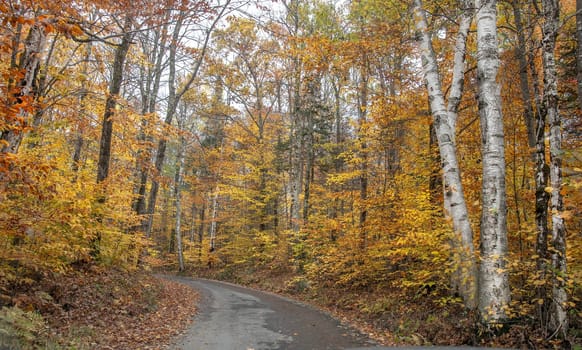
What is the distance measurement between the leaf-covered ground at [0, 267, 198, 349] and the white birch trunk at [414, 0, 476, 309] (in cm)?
613

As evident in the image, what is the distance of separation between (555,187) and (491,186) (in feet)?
3.68

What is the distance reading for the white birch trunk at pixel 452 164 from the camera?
6.84 m

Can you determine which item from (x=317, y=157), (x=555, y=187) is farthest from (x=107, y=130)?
(x=317, y=157)

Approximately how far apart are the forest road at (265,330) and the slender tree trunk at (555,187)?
3.29m

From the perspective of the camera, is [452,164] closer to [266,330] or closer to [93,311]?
[266,330]

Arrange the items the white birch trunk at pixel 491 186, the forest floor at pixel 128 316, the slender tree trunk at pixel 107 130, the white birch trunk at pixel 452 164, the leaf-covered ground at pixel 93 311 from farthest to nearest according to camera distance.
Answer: the slender tree trunk at pixel 107 130, the white birch trunk at pixel 452 164, the leaf-covered ground at pixel 93 311, the white birch trunk at pixel 491 186, the forest floor at pixel 128 316

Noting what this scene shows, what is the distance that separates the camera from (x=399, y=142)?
12.6 metres

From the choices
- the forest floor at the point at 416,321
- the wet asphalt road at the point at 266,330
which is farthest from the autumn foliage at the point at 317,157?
the wet asphalt road at the point at 266,330

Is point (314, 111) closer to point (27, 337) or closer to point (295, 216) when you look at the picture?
point (295, 216)

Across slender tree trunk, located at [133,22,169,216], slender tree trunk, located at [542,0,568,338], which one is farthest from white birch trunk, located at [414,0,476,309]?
slender tree trunk, located at [133,22,169,216]

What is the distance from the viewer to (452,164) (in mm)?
7328

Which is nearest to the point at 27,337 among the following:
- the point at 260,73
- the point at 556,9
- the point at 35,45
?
the point at 35,45

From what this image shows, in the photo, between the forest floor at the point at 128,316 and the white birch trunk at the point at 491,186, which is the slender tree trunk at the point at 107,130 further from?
the white birch trunk at the point at 491,186

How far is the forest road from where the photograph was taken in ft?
22.7
